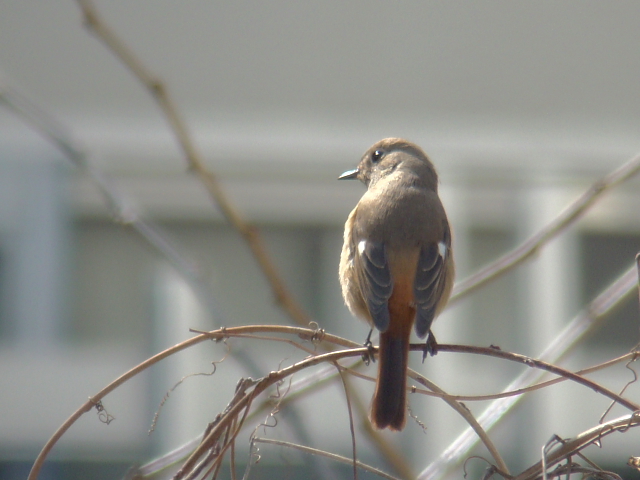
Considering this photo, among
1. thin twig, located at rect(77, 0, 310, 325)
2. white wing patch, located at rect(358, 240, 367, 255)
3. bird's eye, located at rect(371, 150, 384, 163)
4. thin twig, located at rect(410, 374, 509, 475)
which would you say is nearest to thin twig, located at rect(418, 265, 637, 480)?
thin twig, located at rect(410, 374, 509, 475)

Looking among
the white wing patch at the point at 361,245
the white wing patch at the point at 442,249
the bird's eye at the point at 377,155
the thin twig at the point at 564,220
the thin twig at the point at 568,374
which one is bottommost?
the thin twig at the point at 568,374

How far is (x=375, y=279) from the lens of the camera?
9.83 ft

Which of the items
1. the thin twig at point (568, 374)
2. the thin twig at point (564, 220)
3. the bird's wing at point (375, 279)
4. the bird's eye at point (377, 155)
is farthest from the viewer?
the bird's eye at point (377, 155)

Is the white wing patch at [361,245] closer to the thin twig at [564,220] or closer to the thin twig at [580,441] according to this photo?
the thin twig at [564,220]

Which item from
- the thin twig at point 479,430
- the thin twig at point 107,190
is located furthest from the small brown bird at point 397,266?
the thin twig at point 107,190

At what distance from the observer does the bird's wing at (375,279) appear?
2.82 meters

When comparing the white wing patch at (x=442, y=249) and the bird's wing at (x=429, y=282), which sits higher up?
the white wing patch at (x=442, y=249)

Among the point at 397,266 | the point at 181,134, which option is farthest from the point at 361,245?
the point at 181,134

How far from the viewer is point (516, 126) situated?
27.3 feet

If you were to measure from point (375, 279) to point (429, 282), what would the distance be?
19cm

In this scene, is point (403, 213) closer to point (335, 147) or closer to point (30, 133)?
point (335, 147)

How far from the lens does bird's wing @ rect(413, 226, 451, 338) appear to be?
9.32 feet

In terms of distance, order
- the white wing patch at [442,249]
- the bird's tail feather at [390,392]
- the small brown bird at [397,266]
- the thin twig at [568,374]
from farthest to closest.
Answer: the white wing patch at [442,249] → the small brown bird at [397,266] → the bird's tail feather at [390,392] → the thin twig at [568,374]

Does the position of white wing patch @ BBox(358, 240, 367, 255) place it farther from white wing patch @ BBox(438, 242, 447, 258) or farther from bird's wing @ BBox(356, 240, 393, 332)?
white wing patch @ BBox(438, 242, 447, 258)
